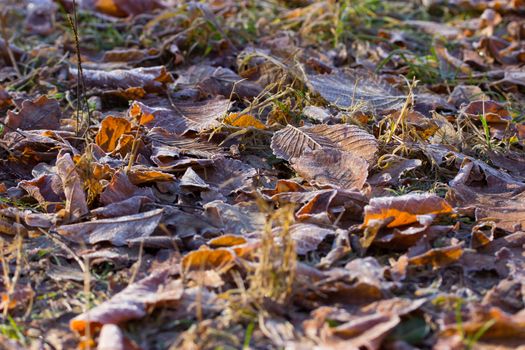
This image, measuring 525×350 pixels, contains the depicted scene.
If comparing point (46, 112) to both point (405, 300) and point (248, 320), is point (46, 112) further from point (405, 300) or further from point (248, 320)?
point (405, 300)

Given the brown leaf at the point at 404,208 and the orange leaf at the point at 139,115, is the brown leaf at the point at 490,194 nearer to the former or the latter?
the brown leaf at the point at 404,208

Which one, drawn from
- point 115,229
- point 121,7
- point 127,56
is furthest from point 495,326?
point 121,7

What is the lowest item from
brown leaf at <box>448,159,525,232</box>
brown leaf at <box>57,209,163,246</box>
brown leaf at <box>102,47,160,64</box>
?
brown leaf at <box>102,47,160,64</box>

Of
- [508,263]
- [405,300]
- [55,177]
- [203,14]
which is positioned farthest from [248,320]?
[203,14]

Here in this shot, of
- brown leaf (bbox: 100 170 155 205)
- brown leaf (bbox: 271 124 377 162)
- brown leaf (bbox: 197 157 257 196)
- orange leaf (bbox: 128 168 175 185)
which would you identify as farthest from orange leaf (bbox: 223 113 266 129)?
brown leaf (bbox: 100 170 155 205)

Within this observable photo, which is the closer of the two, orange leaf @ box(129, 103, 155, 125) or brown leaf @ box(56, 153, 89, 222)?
brown leaf @ box(56, 153, 89, 222)

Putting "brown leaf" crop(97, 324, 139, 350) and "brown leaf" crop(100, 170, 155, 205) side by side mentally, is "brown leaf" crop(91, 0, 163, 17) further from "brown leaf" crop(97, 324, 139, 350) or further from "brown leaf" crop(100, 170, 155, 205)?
"brown leaf" crop(97, 324, 139, 350)

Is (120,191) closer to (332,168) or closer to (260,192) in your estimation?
(260,192)
